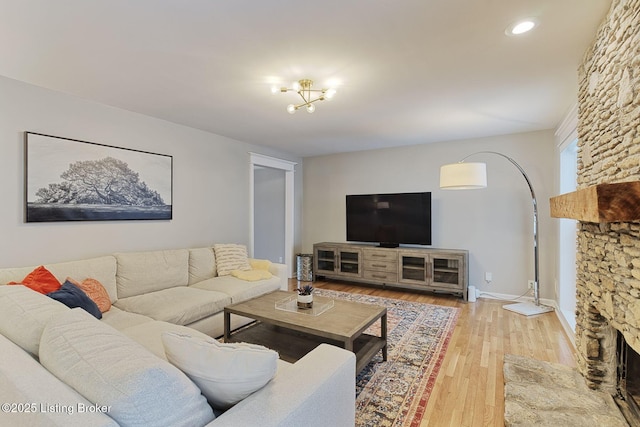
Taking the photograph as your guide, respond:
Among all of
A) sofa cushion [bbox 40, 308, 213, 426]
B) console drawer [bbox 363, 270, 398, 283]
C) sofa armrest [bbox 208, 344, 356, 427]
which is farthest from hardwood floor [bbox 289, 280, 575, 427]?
sofa cushion [bbox 40, 308, 213, 426]

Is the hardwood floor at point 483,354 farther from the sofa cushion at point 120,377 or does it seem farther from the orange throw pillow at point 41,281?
the orange throw pillow at point 41,281

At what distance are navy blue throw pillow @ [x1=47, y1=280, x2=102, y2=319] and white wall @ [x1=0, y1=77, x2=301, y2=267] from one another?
2.72ft

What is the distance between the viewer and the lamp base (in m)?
3.76

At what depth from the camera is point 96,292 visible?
8.36 ft

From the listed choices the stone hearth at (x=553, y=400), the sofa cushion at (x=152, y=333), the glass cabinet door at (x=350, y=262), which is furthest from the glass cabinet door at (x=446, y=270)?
the sofa cushion at (x=152, y=333)

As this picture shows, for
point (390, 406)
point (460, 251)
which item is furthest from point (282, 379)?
point (460, 251)

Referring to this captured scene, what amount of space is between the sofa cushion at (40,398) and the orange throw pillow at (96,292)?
5.26 feet

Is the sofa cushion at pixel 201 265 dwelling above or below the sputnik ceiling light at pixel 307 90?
below

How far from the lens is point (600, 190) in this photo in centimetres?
140

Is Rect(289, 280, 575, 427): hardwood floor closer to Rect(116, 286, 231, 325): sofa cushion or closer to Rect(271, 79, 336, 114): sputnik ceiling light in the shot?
Rect(116, 286, 231, 325): sofa cushion

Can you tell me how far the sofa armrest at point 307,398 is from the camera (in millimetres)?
987

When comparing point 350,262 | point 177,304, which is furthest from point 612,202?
point 350,262

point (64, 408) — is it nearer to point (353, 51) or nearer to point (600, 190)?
point (600, 190)

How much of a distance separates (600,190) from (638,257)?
1.17 feet
